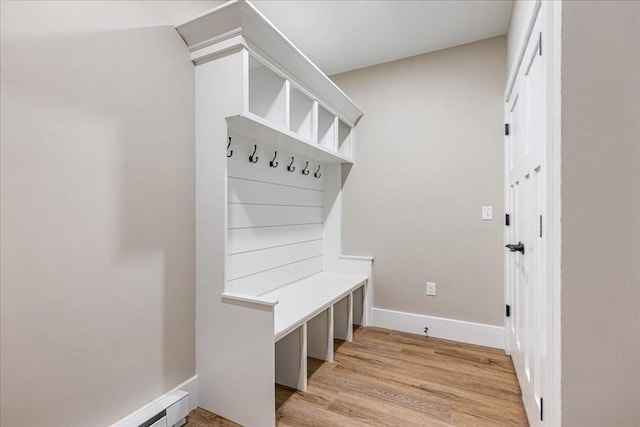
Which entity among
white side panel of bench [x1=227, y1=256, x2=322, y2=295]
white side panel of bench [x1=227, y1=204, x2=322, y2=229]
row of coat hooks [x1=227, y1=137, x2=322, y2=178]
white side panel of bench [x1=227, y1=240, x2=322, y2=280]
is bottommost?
white side panel of bench [x1=227, y1=256, x2=322, y2=295]

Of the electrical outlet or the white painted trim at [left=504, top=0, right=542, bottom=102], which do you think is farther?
the electrical outlet

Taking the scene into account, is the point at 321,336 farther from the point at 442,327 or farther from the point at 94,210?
the point at 94,210

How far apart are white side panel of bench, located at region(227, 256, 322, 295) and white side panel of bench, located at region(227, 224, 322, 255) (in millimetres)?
197

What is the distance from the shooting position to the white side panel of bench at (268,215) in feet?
6.81

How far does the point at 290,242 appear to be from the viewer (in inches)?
105

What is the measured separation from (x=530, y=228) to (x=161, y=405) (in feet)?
6.63

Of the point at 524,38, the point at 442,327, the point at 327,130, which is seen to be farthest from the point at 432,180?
the point at 524,38

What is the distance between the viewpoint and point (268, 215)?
7.84ft
